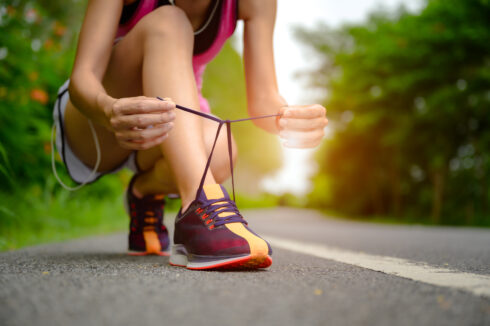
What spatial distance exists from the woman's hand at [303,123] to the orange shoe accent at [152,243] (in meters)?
0.81

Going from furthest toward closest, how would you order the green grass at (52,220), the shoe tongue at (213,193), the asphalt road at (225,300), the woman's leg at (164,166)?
the green grass at (52,220) → the woman's leg at (164,166) → the shoe tongue at (213,193) → the asphalt road at (225,300)

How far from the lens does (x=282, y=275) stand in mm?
1169

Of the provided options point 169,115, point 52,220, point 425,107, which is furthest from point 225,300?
point 425,107

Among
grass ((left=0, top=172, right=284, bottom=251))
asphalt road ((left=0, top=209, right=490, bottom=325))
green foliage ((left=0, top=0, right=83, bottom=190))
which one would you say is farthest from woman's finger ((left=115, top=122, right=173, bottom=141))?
green foliage ((left=0, top=0, right=83, bottom=190))

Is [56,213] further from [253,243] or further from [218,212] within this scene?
[253,243]

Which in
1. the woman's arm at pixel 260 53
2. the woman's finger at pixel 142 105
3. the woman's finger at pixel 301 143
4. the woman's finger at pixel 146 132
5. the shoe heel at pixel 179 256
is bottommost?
the shoe heel at pixel 179 256

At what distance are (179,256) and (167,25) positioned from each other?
80cm

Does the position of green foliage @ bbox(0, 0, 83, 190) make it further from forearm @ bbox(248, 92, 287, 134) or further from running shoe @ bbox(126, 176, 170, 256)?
forearm @ bbox(248, 92, 287, 134)

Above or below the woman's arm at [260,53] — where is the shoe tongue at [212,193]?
below

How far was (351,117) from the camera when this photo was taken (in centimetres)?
1564

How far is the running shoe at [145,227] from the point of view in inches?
75.5

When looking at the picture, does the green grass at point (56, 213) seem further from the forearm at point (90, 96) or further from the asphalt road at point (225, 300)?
the asphalt road at point (225, 300)

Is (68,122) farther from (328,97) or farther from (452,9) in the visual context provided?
(328,97)

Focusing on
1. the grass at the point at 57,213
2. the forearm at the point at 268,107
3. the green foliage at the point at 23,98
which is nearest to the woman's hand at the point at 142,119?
the forearm at the point at 268,107
